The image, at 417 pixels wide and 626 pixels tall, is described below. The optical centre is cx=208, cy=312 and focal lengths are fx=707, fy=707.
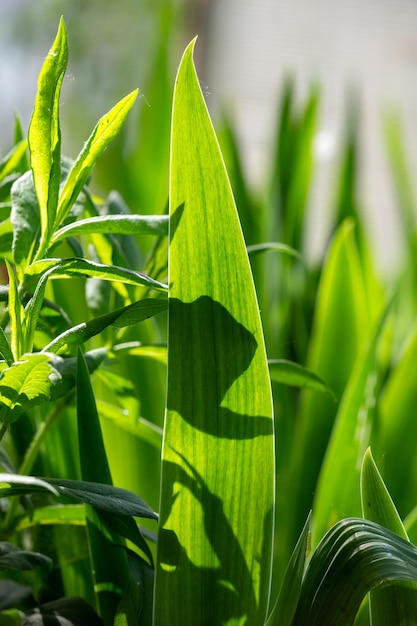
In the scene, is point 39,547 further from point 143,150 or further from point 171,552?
point 143,150

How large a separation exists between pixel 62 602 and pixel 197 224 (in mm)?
117

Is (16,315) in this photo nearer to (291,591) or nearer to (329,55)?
(291,591)

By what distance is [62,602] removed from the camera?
0.66 ft

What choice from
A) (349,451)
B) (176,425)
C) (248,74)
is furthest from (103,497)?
(248,74)

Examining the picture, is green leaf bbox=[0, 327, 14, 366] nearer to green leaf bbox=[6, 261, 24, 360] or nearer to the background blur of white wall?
green leaf bbox=[6, 261, 24, 360]

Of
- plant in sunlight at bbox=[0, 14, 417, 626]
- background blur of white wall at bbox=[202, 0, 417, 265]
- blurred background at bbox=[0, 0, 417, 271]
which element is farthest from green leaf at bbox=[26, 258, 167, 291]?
background blur of white wall at bbox=[202, 0, 417, 265]

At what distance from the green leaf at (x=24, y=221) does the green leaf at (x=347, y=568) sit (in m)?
0.10

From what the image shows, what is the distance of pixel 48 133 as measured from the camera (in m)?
0.16

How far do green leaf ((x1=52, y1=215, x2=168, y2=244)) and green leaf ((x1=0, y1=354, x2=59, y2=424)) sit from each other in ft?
0.12

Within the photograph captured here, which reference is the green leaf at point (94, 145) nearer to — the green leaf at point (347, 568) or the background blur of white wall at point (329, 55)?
the green leaf at point (347, 568)

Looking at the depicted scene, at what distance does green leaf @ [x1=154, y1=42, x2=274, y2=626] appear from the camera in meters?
0.16

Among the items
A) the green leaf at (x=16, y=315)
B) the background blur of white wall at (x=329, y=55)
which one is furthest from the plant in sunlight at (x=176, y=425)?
the background blur of white wall at (x=329, y=55)

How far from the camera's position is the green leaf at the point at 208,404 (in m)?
0.16

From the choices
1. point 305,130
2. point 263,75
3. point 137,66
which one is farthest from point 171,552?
point 263,75
